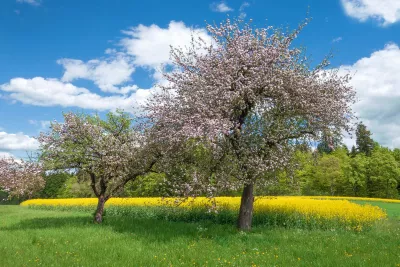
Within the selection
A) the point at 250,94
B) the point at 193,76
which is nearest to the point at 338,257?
the point at 250,94

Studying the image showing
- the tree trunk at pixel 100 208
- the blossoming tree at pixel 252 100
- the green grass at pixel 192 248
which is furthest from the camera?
the tree trunk at pixel 100 208

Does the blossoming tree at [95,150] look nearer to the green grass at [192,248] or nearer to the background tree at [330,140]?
the green grass at [192,248]

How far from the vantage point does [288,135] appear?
1770 cm

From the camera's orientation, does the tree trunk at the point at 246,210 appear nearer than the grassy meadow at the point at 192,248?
No

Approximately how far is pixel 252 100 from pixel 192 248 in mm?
7734

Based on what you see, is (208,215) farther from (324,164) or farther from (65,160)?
(324,164)

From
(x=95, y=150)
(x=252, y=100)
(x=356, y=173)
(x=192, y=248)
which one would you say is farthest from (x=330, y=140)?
(x=356, y=173)

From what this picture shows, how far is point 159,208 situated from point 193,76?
14.2 meters

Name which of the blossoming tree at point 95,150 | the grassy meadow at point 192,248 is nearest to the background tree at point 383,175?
the grassy meadow at point 192,248

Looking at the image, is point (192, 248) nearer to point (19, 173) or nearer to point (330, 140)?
point (330, 140)

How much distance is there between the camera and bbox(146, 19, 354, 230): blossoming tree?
53.4 ft

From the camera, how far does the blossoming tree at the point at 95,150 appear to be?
2016 centimetres

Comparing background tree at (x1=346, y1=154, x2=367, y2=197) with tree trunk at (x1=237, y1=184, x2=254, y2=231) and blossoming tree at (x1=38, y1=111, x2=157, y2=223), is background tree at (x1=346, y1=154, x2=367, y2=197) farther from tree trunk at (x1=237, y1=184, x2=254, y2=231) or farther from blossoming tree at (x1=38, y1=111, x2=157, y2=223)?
blossoming tree at (x1=38, y1=111, x2=157, y2=223)

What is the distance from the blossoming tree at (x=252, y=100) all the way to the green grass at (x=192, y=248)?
337cm
